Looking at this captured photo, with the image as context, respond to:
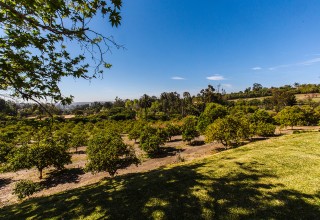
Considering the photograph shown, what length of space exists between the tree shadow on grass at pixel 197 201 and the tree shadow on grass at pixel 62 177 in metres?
17.2

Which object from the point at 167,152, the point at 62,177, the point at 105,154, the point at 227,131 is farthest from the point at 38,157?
the point at 227,131

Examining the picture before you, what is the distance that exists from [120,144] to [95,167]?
3.70 meters

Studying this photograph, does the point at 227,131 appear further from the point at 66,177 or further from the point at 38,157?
the point at 38,157

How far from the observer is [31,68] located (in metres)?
5.62

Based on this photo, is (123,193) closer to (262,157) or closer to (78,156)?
(262,157)

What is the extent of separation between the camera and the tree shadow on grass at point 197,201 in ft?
20.7

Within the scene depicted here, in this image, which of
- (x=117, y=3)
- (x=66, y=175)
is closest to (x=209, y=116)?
(x=66, y=175)

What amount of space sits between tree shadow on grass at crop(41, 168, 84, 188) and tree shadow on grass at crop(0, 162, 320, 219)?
17.2m

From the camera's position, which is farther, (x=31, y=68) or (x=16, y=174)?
(x=16, y=174)

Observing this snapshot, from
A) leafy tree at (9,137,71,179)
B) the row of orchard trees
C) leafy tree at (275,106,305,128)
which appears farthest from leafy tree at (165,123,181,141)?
leafy tree at (9,137,71,179)

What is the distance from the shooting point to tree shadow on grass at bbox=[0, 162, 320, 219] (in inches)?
248

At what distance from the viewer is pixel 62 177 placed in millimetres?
26156

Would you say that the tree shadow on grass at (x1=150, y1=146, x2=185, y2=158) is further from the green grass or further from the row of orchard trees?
the green grass

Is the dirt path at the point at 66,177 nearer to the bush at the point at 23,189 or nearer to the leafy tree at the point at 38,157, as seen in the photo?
the leafy tree at the point at 38,157
